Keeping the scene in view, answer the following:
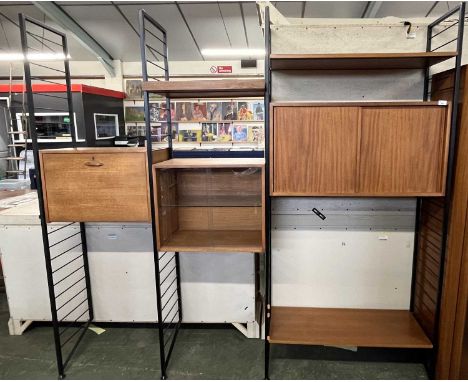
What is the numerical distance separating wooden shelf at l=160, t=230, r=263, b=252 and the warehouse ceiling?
403cm

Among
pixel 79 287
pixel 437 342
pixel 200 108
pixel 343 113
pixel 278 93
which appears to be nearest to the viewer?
pixel 343 113

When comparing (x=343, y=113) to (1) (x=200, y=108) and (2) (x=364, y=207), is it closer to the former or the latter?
(2) (x=364, y=207)

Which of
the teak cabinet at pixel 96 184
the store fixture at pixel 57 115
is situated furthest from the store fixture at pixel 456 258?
the store fixture at pixel 57 115

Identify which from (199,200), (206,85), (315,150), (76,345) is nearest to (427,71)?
(315,150)

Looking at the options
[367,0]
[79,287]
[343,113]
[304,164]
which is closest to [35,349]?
[79,287]

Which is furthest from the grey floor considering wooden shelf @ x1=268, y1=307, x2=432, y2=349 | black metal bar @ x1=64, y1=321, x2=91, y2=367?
wooden shelf @ x1=268, y1=307, x2=432, y2=349

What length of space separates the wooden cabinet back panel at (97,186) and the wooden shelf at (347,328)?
3.73ft

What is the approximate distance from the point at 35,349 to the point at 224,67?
6.20 metres

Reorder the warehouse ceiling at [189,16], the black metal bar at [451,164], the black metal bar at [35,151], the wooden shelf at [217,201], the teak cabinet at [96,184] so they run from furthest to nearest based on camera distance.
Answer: the warehouse ceiling at [189,16] → the wooden shelf at [217,201] → the teak cabinet at [96,184] → the black metal bar at [35,151] → the black metal bar at [451,164]

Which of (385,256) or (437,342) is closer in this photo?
(437,342)

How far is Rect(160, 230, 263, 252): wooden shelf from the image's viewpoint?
6.57ft

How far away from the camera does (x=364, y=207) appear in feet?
7.41

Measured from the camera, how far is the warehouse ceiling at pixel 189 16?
507cm

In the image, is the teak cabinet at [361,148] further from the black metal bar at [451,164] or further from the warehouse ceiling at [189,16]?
the warehouse ceiling at [189,16]
